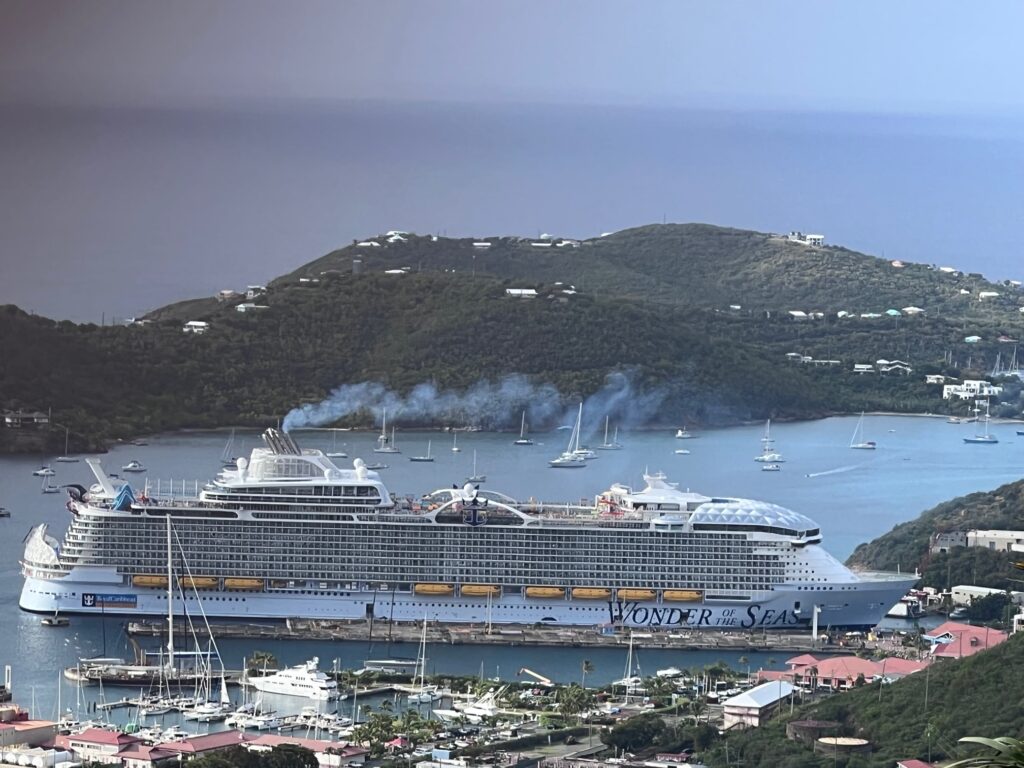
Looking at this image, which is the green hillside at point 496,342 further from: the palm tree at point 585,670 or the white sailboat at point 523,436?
the palm tree at point 585,670

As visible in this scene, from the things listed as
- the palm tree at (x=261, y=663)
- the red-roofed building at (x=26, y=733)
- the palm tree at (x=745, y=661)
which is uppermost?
the palm tree at (x=745, y=661)

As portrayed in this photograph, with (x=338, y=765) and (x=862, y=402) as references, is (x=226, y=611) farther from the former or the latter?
(x=862, y=402)

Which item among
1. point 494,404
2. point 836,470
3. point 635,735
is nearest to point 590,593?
point 635,735

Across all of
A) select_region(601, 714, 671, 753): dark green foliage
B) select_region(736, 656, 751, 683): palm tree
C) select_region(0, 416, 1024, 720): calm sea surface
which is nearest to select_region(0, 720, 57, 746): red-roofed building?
select_region(0, 416, 1024, 720): calm sea surface

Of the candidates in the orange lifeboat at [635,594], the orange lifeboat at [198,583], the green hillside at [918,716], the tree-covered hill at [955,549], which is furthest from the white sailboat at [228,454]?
the green hillside at [918,716]

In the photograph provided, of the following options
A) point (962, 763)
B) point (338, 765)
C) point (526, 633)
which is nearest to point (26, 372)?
point (526, 633)

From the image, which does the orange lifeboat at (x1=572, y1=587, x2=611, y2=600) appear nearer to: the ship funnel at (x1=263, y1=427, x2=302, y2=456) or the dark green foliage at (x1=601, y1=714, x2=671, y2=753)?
the ship funnel at (x1=263, y1=427, x2=302, y2=456)
